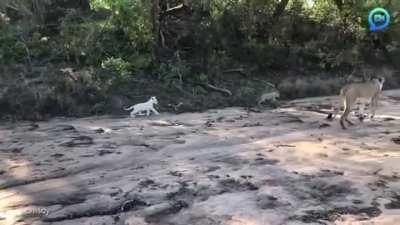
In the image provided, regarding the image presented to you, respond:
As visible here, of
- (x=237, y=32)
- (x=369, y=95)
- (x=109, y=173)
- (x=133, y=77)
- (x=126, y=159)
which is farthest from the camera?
(x=237, y=32)

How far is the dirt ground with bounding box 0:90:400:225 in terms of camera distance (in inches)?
235

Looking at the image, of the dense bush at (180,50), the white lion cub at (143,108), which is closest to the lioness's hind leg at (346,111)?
the dense bush at (180,50)

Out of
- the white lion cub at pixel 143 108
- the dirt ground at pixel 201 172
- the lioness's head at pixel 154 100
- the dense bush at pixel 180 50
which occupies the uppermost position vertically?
the dense bush at pixel 180 50

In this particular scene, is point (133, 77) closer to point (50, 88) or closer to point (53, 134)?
point (50, 88)

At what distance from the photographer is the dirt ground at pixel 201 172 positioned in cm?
598

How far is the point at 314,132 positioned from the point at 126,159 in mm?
3566

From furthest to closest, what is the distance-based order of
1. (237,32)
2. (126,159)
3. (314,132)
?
(237,32), (314,132), (126,159)

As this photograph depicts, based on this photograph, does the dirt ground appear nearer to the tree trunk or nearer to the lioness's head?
the lioness's head

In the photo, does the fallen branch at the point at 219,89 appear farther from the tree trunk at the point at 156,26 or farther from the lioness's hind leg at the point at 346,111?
the lioness's hind leg at the point at 346,111

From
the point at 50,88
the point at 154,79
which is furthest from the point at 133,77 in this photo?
the point at 50,88

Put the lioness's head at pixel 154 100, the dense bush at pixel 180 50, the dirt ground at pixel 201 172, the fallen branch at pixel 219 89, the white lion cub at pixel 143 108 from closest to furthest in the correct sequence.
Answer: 1. the dirt ground at pixel 201 172
2. the white lion cub at pixel 143 108
3. the lioness's head at pixel 154 100
4. the dense bush at pixel 180 50
5. the fallen branch at pixel 219 89

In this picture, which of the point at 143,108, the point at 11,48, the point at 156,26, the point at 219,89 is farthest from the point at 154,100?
the point at 11,48

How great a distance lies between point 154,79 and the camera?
48.5ft

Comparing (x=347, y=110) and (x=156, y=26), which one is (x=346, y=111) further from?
(x=156, y=26)
